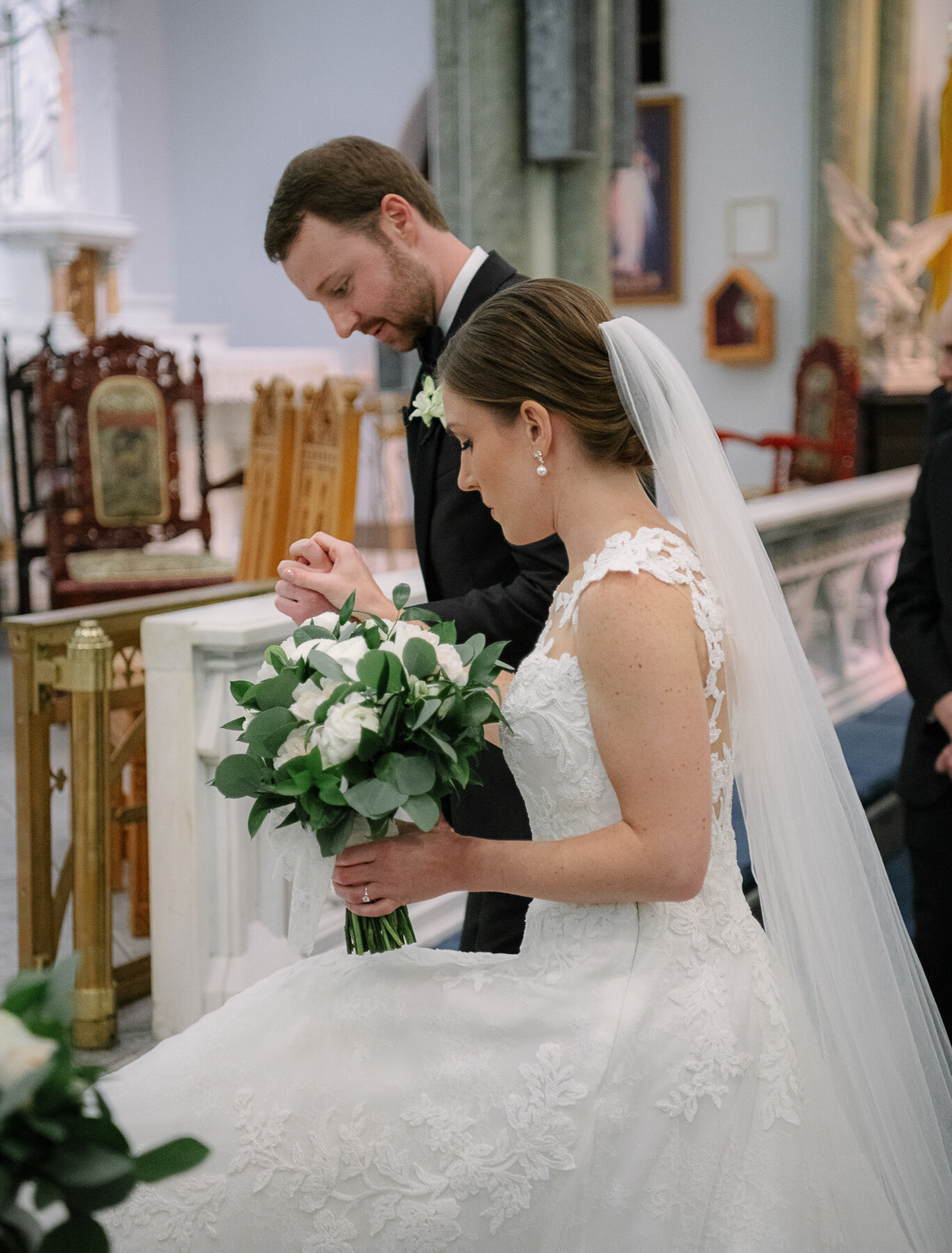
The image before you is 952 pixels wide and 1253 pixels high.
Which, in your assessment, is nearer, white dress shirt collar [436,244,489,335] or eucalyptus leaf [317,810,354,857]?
eucalyptus leaf [317,810,354,857]

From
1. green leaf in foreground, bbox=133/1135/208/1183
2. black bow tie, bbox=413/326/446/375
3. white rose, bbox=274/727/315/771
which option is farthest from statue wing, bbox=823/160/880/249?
green leaf in foreground, bbox=133/1135/208/1183

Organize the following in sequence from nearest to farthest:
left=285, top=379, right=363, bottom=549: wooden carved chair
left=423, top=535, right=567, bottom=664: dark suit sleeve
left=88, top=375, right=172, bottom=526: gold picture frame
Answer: left=423, top=535, right=567, bottom=664: dark suit sleeve
left=285, top=379, right=363, bottom=549: wooden carved chair
left=88, top=375, right=172, bottom=526: gold picture frame

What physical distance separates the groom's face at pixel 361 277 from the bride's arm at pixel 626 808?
945 millimetres

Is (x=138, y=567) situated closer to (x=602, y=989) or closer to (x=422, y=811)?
(x=602, y=989)

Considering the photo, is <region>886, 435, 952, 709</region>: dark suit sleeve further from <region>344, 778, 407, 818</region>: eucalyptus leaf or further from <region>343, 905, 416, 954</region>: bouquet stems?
<region>344, 778, 407, 818</region>: eucalyptus leaf

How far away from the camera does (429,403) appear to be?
7.39 ft

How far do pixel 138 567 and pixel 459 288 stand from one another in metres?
4.06

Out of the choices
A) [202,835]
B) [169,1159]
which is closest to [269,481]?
[202,835]

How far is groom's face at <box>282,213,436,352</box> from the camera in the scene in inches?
90.7

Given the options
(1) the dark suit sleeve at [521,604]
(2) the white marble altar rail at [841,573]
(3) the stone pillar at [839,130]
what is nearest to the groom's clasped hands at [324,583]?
(1) the dark suit sleeve at [521,604]

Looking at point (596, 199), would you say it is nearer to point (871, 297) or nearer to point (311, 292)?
point (311, 292)

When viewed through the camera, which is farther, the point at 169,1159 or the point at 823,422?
the point at 823,422

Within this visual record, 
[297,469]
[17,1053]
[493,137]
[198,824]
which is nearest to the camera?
[17,1053]

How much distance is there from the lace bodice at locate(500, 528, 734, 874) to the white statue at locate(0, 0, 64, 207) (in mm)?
9018
